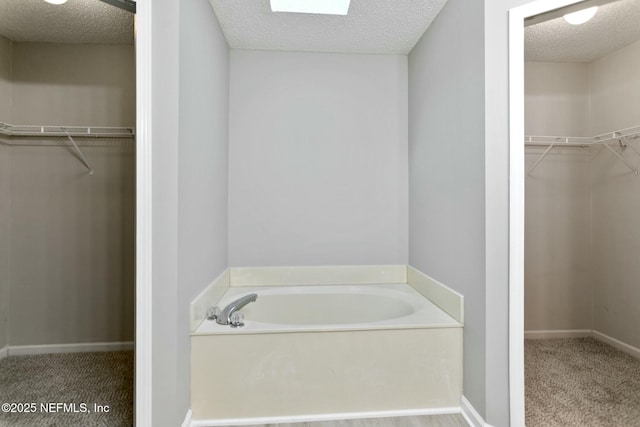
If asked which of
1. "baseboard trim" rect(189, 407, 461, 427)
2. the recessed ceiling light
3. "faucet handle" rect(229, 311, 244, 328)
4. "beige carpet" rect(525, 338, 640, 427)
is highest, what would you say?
the recessed ceiling light

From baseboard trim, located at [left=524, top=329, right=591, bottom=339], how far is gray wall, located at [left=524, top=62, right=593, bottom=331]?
0.10 feet

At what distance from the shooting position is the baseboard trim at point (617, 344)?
2234 millimetres

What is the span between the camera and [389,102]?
282cm

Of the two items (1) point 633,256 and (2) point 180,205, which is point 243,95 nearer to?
(2) point 180,205

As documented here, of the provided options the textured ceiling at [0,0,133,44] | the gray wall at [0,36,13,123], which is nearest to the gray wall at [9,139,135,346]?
the gray wall at [0,36,13,123]

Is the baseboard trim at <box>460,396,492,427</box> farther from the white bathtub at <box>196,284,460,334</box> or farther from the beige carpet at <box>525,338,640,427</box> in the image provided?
the white bathtub at <box>196,284,460,334</box>

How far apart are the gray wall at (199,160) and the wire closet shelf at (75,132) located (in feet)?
2.44

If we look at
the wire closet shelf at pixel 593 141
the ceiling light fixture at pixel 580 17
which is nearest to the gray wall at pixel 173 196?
the ceiling light fixture at pixel 580 17

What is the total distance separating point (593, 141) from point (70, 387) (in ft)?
12.7

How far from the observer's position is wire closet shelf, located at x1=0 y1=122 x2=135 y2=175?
2.22 meters

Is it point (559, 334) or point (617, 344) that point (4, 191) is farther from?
point (617, 344)

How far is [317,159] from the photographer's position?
2.77m

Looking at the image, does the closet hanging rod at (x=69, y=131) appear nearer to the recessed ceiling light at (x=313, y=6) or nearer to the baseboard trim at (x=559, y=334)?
the recessed ceiling light at (x=313, y=6)

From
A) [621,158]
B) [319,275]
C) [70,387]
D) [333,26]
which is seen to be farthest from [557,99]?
[70,387]
